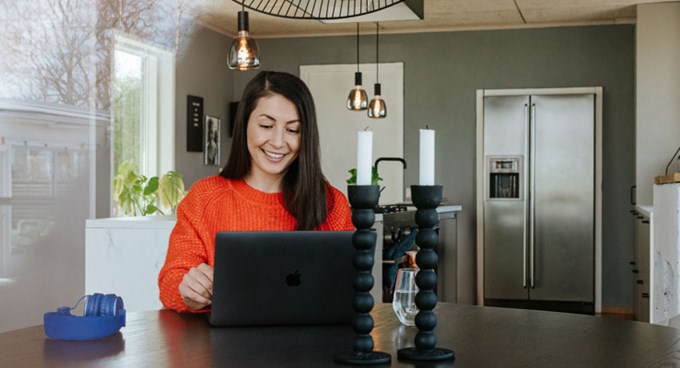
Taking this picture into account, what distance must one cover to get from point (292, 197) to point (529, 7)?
16.8ft

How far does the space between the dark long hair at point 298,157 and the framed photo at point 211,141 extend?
5251 mm

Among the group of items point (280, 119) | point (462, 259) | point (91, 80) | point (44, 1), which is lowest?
point (462, 259)

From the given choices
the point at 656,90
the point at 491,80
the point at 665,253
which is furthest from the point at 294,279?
the point at 491,80

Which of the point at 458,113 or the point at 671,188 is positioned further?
the point at 458,113

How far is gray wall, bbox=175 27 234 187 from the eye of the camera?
277 inches

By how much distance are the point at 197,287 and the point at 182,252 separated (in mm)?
248

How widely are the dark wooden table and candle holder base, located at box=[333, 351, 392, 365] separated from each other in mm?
20

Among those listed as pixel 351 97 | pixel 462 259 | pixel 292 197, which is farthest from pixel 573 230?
pixel 292 197

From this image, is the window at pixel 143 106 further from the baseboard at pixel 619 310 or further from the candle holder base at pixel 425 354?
the candle holder base at pixel 425 354

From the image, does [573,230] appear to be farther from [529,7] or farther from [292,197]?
Result: [292,197]

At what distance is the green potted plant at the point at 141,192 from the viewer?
595cm

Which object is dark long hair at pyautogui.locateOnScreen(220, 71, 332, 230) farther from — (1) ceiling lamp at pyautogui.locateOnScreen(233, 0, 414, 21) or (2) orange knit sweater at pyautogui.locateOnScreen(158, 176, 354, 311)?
(1) ceiling lamp at pyautogui.locateOnScreen(233, 0, 414, 21)

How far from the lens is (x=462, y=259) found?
26.3ft

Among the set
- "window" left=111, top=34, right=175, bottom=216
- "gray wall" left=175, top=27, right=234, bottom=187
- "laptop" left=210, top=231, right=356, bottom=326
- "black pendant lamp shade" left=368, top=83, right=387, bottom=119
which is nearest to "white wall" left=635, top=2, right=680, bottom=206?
"black pendant lamp shade" left=368, top=83, right=387, bottom=119
